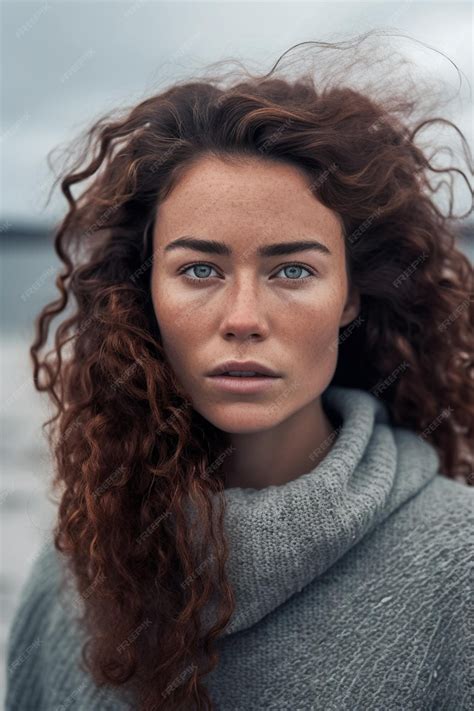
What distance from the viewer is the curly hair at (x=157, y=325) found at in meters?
1.86

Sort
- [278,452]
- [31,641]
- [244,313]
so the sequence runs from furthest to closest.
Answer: [31,641] < [278,452] < [244,313]

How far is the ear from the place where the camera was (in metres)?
2.07

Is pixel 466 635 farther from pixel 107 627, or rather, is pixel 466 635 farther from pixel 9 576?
pixel 9 576

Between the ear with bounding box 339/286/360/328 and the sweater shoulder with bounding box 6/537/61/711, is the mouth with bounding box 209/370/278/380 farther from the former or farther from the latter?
the sweater shoulder with bounding box 6/537/61/711

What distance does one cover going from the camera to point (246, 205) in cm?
179

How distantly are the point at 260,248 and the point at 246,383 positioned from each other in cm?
29

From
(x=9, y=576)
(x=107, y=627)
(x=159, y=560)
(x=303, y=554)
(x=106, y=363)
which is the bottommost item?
(x=9, y=576)

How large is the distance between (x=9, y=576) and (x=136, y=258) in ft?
9.32

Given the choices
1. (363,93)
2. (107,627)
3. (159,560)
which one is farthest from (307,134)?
(107,627)

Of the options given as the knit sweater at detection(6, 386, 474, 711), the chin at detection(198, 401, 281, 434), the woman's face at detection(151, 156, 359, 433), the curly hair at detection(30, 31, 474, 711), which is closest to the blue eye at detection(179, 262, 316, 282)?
the woman's face at detection(151, 156, 359, 433)

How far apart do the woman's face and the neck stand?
0.48 ft

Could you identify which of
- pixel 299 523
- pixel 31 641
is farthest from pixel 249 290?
pixel 31 641

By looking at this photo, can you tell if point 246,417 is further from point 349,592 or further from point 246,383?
point 349,592

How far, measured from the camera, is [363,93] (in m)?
2.04
